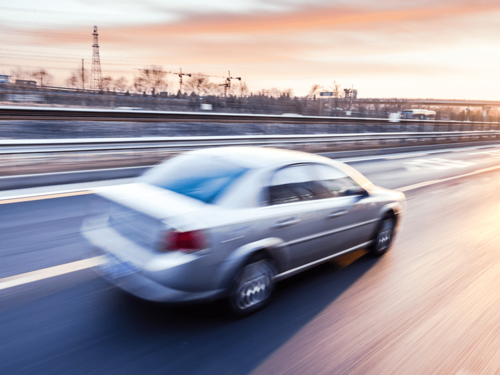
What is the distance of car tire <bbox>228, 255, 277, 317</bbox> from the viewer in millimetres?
3531

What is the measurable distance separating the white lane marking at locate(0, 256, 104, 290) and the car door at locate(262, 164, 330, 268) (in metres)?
1.63

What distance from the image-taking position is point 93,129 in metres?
23.7

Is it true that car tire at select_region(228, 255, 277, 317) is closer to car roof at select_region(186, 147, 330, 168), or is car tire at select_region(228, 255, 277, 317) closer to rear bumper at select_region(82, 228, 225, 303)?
rear bumper at select_region(82, 228, 225, 303)

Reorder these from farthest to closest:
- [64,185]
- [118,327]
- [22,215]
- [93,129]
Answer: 1. [93,129]
2. [64,185]
3. [22,215]
4. [118,327]

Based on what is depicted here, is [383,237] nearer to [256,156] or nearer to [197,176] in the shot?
[256,156]

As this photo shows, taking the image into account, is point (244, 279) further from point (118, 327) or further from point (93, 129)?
point (93, 129)

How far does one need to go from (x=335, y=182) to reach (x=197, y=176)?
1.60 meters

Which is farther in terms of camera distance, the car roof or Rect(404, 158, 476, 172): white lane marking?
Rect(404, 158, 476, 172): white lane marking

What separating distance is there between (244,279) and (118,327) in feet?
3.68

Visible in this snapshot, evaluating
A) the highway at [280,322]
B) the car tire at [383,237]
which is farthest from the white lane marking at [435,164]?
the highway at [280,322]

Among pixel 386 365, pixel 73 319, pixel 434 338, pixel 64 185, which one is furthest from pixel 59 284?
pixel 64 185

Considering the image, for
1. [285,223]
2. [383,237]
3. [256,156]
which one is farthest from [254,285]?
[383,237]

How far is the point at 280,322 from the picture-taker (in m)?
3.63

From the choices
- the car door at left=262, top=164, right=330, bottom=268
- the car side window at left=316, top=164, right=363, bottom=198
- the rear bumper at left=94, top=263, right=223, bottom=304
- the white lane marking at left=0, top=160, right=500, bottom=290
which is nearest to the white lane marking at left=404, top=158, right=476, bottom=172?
the car side window at left=316, top=164, right=363, bottom=198
